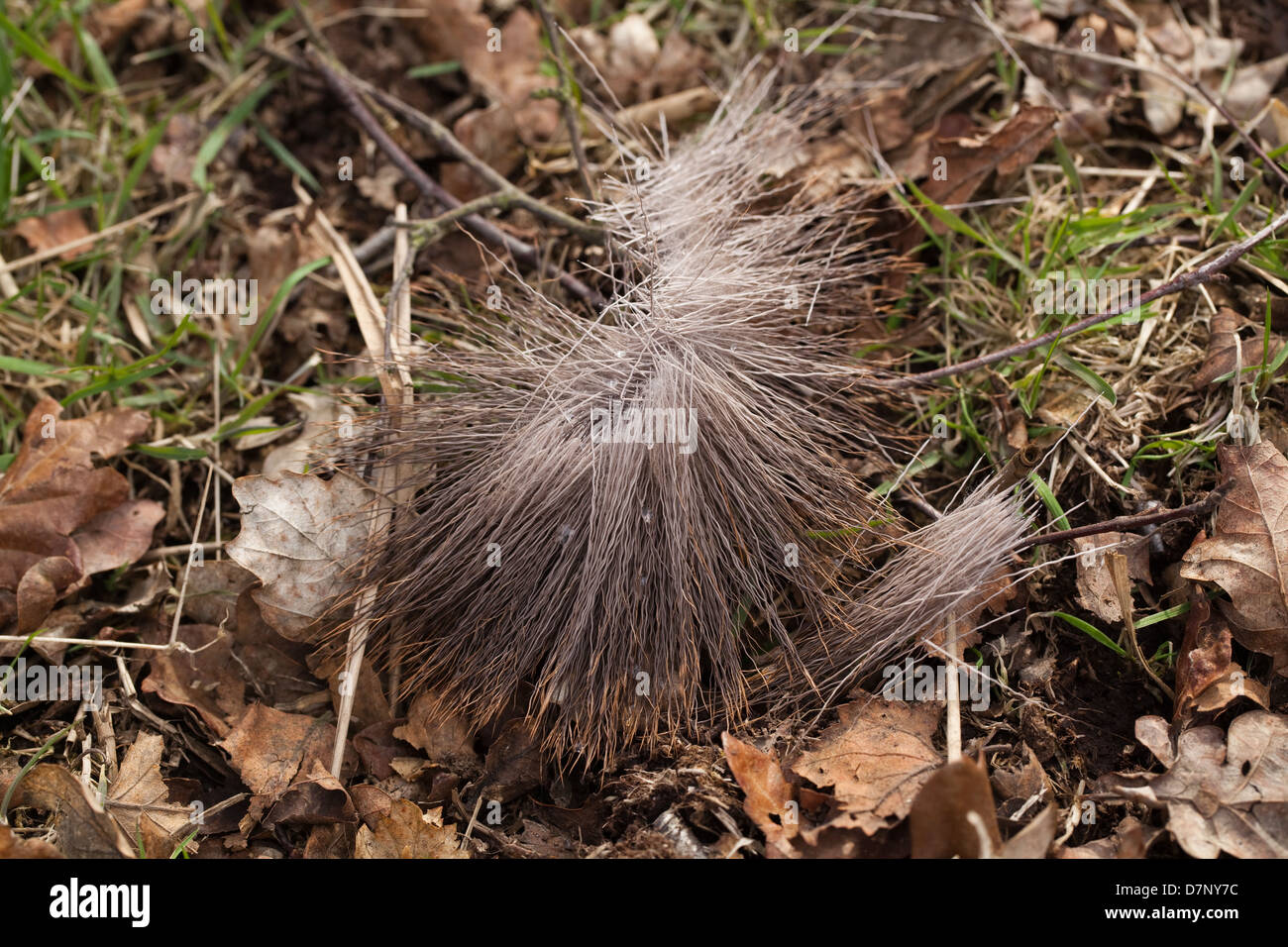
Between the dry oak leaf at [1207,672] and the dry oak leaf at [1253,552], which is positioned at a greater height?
the dry oak leaf at [1253,552]

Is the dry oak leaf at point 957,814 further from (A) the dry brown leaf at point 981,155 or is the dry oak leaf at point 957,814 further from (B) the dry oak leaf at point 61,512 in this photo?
(B) the dry oak leaf at point 61,512

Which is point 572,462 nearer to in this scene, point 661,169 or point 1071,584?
point 661,169

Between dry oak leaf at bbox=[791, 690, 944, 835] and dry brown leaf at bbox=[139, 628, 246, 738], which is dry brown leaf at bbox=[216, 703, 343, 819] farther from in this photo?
dry oak leaf at bbox=[791, 690, 944, 835]

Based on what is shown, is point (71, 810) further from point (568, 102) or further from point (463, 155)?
→ point (568, 102)

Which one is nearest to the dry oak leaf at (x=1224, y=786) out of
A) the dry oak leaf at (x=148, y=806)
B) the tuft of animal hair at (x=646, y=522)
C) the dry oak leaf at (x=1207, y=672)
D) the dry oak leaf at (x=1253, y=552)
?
the dry oak leaf at (x=1207, y=672)

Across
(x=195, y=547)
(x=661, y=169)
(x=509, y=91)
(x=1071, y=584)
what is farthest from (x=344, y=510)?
(x=1071, y=584)

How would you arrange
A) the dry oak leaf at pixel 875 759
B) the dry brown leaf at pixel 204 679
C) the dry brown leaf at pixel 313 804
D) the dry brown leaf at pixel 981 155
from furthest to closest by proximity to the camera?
the dry brown leaf at pixel 981 155
the dry brown leaf at pixel 204 679
the dry brown leaf at pixel 313 804
the dry oak leaf at pixel 875 759
